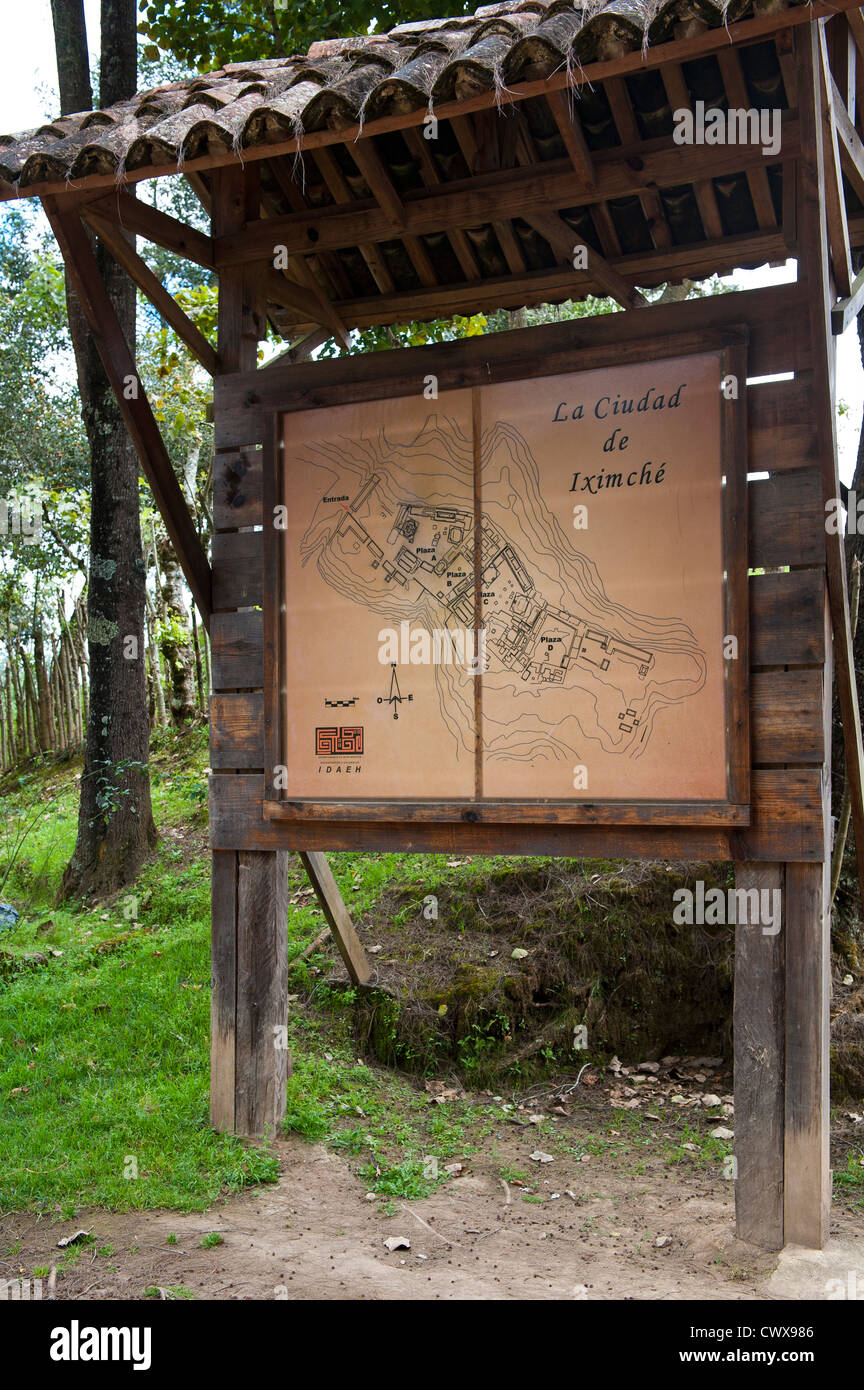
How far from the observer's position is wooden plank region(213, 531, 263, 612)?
5137 millimetres

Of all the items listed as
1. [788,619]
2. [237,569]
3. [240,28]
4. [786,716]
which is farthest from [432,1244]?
[240,28]

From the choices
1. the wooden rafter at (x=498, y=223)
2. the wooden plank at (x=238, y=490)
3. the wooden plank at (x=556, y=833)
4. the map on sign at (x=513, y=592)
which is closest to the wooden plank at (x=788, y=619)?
the map on sign at (x=513, y=592)

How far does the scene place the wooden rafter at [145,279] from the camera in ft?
15.5

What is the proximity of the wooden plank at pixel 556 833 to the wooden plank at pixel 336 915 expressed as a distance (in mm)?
589

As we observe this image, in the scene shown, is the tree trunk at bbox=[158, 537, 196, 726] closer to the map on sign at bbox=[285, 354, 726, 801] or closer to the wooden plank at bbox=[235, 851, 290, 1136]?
the wooden plank at bbox=[235, 851, 290, 1136]

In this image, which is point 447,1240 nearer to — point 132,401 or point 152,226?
point 132,401

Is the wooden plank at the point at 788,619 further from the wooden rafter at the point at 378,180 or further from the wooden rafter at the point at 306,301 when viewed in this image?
the wooden rafter at the point at 306,301

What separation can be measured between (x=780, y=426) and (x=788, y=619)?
2.61 feet

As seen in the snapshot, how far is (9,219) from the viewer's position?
18016 mm

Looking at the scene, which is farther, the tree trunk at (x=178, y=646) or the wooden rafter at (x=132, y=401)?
the tree trunk at (x=178, y=646)

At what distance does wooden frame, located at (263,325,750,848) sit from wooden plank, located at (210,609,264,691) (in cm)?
12

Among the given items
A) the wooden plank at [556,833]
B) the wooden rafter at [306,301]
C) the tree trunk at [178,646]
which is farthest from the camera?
the tree trunk at [178,646]

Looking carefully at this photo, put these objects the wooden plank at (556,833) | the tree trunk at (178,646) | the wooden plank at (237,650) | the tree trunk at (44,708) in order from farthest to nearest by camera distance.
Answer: the tree trunk at (44,708)
the tree trunk at (178,646)
the wooden plank at (237,650)
the wooden plank at (556,833)

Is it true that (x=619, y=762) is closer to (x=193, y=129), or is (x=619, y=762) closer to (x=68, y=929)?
(x=193, y=129)
